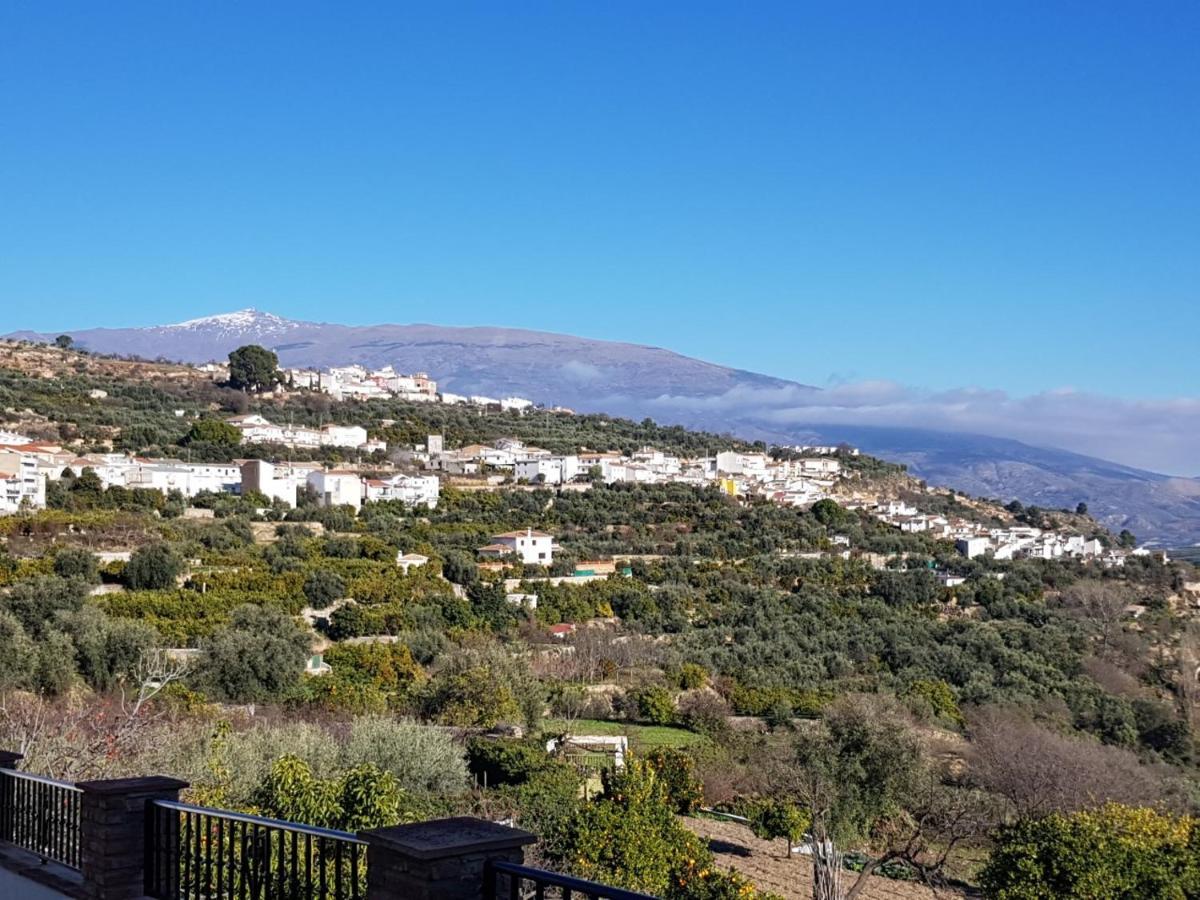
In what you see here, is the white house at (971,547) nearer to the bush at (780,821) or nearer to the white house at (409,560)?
the white house at (409,560)

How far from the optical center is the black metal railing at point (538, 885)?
3109 millimetres

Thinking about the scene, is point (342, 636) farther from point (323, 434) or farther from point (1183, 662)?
point (323, 434)

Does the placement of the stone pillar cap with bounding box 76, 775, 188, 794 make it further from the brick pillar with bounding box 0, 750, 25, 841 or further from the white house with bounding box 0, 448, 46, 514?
the white house with bounding box 0, 448, 46, 514

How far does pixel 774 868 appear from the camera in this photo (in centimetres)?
1680

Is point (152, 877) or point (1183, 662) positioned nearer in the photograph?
point (152, 877)

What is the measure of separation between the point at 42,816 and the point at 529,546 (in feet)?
123

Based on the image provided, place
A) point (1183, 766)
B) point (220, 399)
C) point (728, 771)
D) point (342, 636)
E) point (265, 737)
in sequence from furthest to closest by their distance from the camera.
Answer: point (220, 399) < point (342, 636) < point (1183, 766) < point (728, 771) < point (265, 737)

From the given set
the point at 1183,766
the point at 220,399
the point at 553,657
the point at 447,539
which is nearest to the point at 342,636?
the point at 553,657

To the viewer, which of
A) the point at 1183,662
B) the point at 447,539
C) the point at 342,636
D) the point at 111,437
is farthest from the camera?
the point at 111,437

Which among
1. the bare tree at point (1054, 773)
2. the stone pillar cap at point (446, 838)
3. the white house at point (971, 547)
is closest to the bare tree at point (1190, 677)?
the bare tree at point (1054, 773)

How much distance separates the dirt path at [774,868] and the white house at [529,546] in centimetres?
2460

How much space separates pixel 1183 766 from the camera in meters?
27.4

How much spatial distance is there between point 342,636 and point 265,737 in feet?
59.4

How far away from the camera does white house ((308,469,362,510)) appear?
164 ft
